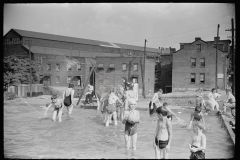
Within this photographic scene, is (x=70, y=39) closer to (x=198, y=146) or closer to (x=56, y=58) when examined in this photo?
(x=56, y=58)

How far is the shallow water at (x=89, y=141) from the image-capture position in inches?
273

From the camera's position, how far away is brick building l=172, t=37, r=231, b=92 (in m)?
37.2

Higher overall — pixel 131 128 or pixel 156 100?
pixel 156 100

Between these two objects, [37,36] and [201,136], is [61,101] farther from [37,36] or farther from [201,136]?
[37,36]

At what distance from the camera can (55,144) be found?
26.0ft

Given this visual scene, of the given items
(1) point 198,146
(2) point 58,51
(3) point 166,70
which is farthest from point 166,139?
(2) point 58,51

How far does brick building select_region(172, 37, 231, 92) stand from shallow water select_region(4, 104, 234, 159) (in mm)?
26298

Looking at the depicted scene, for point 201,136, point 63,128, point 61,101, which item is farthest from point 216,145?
point 61,101

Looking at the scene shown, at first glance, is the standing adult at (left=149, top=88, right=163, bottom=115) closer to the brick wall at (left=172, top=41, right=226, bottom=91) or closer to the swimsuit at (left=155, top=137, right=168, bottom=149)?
the swimsuit at (left=155, top=137, right=168, bottom=149)

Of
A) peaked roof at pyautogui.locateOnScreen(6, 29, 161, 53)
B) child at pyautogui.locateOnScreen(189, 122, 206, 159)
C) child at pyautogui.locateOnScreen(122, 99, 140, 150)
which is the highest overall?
peaked roof at pyautogui.locateOnScreen(6, 29, 161, 53)

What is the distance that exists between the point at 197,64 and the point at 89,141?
32.9 metres

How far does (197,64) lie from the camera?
38.5 m

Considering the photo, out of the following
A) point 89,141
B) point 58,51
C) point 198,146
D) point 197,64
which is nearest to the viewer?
point 198,146

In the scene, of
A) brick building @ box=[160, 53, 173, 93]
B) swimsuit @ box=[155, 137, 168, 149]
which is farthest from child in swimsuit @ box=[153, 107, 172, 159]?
brick building @ box=[160, 53, 173, 93]
